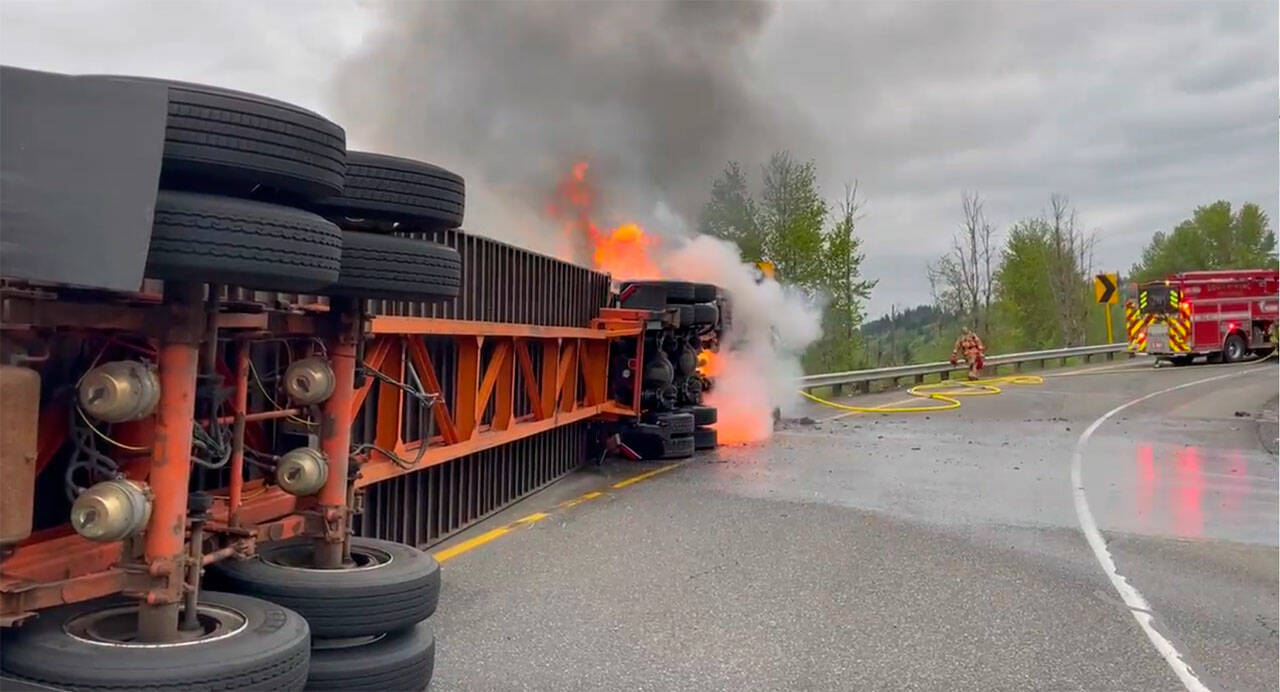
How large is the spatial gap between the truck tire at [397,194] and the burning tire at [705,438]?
28.4 feet

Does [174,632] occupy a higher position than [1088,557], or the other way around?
[174,632]

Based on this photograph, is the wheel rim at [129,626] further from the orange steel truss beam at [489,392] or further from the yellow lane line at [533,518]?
the yellow lane line at [533,518]

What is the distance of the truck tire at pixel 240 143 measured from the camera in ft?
9.41

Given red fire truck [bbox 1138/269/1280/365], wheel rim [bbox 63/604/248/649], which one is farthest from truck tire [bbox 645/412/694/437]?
red fire truck [bbox 1138/269/1280/365]

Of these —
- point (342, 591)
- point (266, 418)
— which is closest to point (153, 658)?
point (342, 591)

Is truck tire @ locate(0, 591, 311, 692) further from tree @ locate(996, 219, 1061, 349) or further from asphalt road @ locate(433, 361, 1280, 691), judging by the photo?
tree @ locate(996, 219, 1061, 349)

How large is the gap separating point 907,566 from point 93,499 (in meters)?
5.09

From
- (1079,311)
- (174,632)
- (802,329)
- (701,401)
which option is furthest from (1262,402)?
(1079,311)

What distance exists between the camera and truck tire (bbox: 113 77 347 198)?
9.41 ft

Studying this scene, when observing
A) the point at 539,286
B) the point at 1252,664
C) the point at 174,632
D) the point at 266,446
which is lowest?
the point at 1252,664

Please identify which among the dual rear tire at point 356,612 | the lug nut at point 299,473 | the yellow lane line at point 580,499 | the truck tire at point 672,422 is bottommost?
the yellow lane line at point 580,499

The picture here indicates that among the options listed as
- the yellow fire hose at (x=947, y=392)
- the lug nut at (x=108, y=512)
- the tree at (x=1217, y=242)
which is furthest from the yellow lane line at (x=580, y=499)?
the tree at (x=1217, y=242)

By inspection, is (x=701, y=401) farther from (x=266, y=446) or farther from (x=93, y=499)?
(x=93, y=499)

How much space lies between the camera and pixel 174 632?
10.4ft
